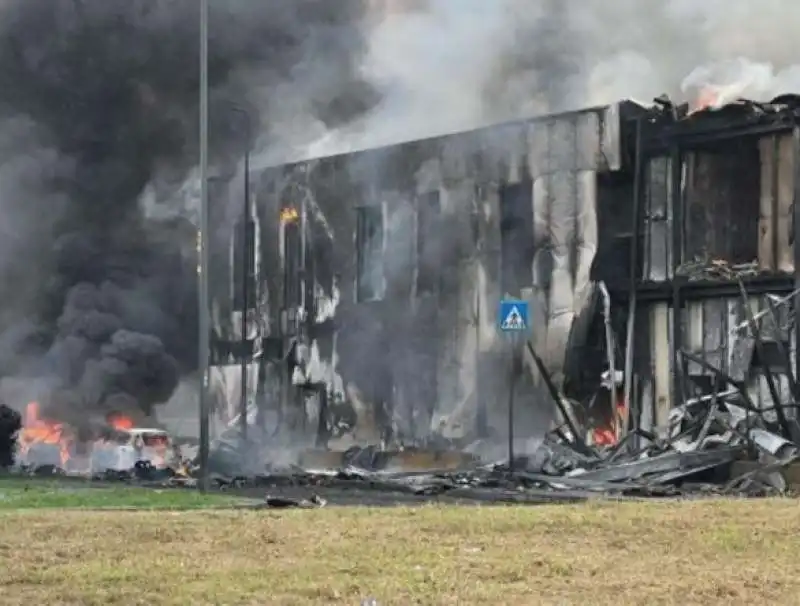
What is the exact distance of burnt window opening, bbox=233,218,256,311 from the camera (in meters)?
39.2

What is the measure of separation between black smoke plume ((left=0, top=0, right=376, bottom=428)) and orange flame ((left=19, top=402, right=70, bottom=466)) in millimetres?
389

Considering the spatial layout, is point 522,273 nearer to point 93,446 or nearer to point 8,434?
point 93,446

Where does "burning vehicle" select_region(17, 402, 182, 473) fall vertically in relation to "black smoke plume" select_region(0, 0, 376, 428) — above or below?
below

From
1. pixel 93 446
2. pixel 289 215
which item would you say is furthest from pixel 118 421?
pixel 289 215

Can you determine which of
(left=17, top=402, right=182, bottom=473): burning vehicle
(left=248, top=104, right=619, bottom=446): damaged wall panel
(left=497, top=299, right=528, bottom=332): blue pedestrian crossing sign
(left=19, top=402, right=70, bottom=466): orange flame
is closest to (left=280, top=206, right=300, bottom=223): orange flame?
(left=248, top=104, right=619, bottom=446): damaged wall panel

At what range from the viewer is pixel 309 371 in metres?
37.1

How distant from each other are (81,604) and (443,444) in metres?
25.0

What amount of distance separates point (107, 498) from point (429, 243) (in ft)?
51.7

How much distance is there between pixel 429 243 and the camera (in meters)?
33.8

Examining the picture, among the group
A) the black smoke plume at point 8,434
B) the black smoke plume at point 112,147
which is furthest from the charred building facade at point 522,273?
the black smoke plume at point 8,434

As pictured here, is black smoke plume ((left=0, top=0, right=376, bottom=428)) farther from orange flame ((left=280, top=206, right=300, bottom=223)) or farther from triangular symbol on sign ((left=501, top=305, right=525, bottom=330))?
triangular symbol on sign ((left=501, top=305, right=525, bottom=330))

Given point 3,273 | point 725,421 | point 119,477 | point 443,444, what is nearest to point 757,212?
point 725,421

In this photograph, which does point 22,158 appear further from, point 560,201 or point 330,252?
point 560,201

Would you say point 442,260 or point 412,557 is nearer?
point 412,557
